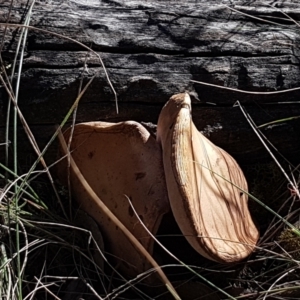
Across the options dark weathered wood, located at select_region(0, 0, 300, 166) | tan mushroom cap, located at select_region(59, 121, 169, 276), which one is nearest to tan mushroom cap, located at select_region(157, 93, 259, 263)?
tan mushroom cap, located at select_region(59, 121, 169, 276)

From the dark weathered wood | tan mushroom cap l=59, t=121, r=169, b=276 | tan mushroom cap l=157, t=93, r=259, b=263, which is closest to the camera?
tan mushroom cap l=157, t=93, r=259, b=263

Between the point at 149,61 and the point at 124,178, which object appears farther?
the point at 149,61

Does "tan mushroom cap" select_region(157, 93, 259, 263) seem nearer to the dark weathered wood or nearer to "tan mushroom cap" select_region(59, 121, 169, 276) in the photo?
"tan mushroom cap" select_region(59, 121, 169, 276)

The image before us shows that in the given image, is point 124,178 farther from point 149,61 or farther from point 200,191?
point 149,61

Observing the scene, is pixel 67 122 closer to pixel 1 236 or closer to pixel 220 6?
pixel 1 236

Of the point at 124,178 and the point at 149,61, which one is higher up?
the point at 149,61

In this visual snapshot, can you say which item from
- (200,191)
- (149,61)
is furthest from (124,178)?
(149,61)
